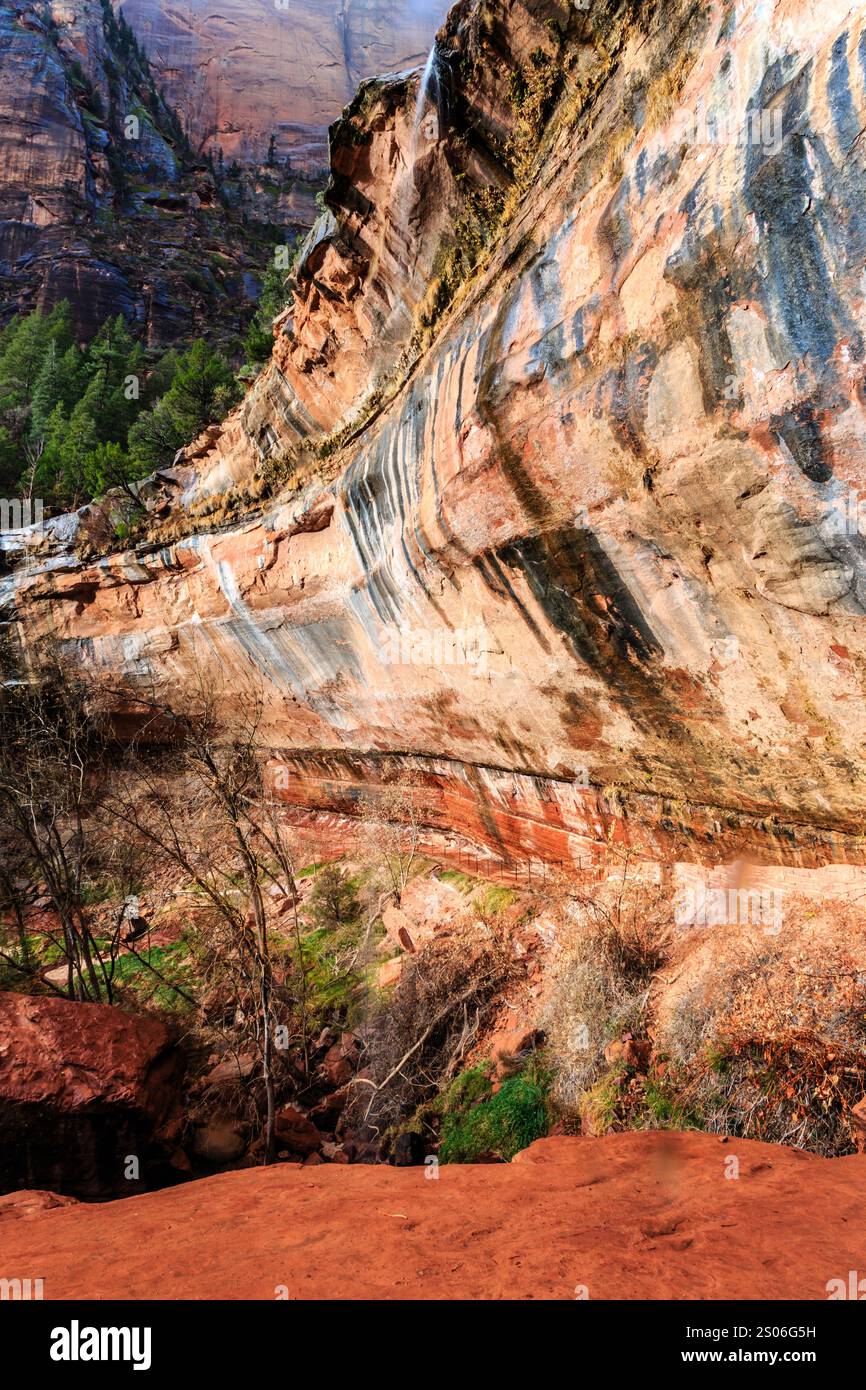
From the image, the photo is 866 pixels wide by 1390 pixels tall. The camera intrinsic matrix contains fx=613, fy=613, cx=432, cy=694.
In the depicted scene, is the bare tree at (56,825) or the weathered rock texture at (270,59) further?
the weathered rock texture at (270,59)

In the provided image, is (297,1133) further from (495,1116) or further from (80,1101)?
(495,1116)

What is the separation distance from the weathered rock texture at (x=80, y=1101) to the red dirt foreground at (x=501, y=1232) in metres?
1.56

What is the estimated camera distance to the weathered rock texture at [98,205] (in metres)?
34.8

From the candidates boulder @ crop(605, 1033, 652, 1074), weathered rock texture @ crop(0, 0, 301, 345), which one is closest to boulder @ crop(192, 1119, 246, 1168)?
boulder @ crop(605, 1033, 652, 1074)

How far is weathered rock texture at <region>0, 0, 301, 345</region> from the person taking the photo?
114 ft

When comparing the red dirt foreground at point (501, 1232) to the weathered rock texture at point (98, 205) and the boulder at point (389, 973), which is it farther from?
the weathered rock texture at point (98, 205)

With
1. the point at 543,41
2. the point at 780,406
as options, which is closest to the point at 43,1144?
the point at 780,406

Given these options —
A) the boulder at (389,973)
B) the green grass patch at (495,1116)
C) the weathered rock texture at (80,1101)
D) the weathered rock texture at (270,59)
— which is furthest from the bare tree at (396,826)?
the weathered rock texture at (270,59)

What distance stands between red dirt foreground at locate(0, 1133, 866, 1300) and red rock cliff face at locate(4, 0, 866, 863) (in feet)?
9.08

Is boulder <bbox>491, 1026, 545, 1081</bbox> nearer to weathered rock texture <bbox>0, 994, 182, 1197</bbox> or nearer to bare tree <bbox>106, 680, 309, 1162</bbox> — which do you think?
bare tree <bbox>106, 680, 309, 1162</bbox>

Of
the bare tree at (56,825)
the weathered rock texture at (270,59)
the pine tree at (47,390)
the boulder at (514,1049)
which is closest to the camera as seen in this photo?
the boulder at (514,1049)

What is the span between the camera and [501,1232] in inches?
110

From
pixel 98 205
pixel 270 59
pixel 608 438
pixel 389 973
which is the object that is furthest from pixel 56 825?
pixel 270 59

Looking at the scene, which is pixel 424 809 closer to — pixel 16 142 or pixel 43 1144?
pixel 43 1144
